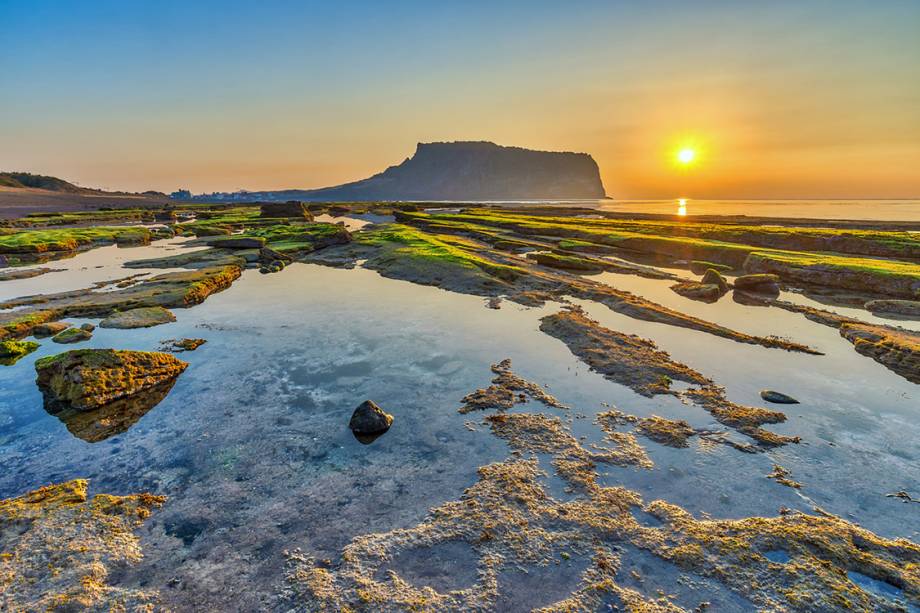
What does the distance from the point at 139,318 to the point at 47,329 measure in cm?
356

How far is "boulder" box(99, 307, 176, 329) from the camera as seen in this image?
67.9 ft

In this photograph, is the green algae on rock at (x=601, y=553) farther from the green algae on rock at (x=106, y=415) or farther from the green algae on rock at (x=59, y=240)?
the green algae on rock at (x=59, y=240)

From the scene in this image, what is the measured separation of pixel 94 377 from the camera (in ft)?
43.5

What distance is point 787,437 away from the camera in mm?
11594

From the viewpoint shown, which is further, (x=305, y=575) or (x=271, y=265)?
(x=271, y=265)

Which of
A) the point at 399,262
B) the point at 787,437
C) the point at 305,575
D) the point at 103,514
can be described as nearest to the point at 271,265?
the point at 399,262

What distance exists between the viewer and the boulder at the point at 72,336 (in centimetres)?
1856

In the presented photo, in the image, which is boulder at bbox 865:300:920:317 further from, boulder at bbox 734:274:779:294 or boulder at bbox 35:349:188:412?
boulder at bbox 35:349:188:412

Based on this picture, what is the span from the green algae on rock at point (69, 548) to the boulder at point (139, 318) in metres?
13.9

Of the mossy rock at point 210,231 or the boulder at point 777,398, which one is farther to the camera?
the mossy rock at point 210,231

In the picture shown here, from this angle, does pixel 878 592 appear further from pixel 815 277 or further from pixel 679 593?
pixel 815 277

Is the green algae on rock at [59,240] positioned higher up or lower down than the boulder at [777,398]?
higher up

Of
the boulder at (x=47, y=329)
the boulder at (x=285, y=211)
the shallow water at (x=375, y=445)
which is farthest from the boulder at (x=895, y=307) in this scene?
the boulder at (x=285, y=211)

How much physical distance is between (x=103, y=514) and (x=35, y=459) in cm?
398
